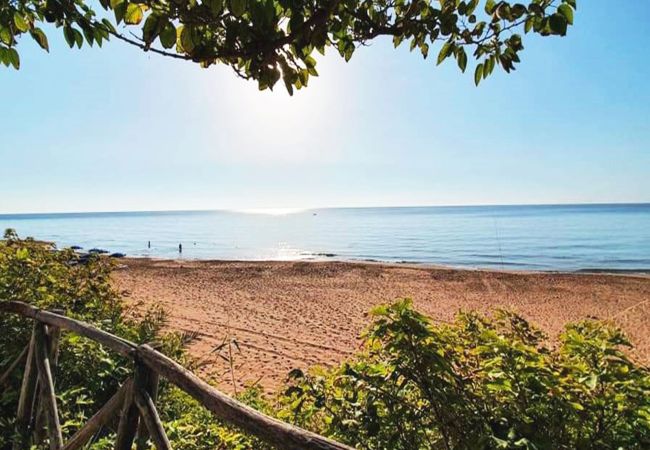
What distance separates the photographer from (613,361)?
192 centimetres

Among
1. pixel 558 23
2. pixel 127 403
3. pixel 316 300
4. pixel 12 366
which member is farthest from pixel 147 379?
pixel 316 300

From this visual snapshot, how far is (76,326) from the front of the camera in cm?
294

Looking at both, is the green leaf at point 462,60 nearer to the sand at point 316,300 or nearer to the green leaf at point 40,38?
the green leaf at point 40,38

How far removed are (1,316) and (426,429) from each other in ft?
13.7

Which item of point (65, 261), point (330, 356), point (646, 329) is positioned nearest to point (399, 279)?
point (646, 329)

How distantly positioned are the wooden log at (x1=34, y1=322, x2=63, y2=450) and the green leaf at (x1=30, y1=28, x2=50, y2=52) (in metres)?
2.26

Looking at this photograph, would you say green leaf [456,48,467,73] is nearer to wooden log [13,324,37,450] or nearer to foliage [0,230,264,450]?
foliage [0,230,264,450]

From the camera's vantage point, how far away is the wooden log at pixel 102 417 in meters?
2.39

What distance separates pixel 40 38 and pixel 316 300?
15.2 meters

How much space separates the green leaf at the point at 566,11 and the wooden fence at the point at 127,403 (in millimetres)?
1848

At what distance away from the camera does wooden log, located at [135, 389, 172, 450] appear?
2133 millimetres

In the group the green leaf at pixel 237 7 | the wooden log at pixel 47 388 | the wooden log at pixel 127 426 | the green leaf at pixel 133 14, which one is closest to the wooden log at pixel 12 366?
the wooden log at pixel 47 388

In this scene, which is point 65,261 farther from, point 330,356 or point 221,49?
point 330,356

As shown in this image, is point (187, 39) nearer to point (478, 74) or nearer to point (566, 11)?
point (478, 74)
